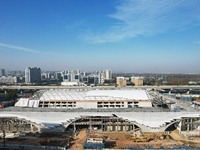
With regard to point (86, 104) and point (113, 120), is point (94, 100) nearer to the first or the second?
point (86, 104)

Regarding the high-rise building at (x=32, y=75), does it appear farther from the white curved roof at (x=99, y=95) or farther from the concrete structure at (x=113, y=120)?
the concrete structure at (x=113, y=120)

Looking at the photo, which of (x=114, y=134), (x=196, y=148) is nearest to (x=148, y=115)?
(x=114, y=134)

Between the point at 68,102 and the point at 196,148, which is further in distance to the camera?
the point at 68,102

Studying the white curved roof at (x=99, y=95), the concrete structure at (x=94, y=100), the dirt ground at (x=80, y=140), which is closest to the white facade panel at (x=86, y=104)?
the concrete structure at (x=94, y=100)

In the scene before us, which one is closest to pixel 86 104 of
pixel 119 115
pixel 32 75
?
pixel 119 115

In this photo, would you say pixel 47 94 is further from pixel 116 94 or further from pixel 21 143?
pixel 21 143

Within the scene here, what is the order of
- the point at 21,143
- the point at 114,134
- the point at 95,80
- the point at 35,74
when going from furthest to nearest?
the point at 35,74, the point at 95,80, the point at 114,134, the point at 21,143
